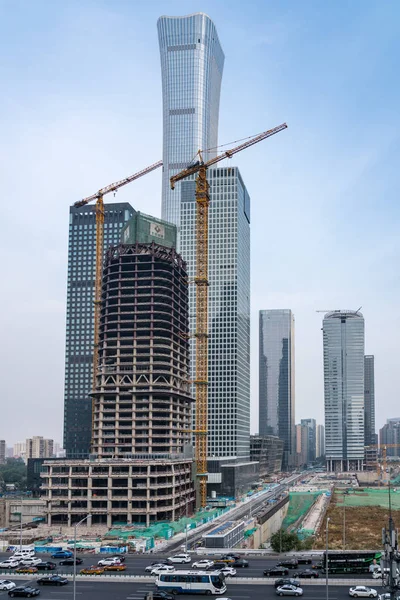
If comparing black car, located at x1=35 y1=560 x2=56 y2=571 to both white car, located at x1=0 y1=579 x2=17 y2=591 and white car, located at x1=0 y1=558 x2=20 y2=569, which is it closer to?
white car, located at x1=0 y1=558 x2=20 y2=569

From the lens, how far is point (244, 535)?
506 ft

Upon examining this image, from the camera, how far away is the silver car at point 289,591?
8931 cm

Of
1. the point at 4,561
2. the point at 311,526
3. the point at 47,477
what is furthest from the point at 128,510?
the point at 4,561

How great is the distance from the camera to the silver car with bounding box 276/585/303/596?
8931 cm

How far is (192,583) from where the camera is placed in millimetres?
93562

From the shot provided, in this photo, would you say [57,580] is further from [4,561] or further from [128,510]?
[128,510]

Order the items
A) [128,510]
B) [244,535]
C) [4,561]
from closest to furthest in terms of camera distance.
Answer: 1. [4,561]
2. [244,535]
3. [128,510]

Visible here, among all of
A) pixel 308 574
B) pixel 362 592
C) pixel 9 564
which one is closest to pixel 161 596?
pixel 308 574

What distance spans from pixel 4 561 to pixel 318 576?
171 feet

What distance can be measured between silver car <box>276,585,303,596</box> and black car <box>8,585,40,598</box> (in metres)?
31.4

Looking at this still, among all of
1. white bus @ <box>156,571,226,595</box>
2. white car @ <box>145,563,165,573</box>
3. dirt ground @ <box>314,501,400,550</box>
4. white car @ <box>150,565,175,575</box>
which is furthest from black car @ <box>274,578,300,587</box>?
dirt ground @ <box>314,501,400,550</box>

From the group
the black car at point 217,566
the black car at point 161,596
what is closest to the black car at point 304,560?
the black car at point 217,566

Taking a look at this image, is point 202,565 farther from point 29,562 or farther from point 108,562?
point 29,562

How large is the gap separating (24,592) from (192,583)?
71.7 ft
